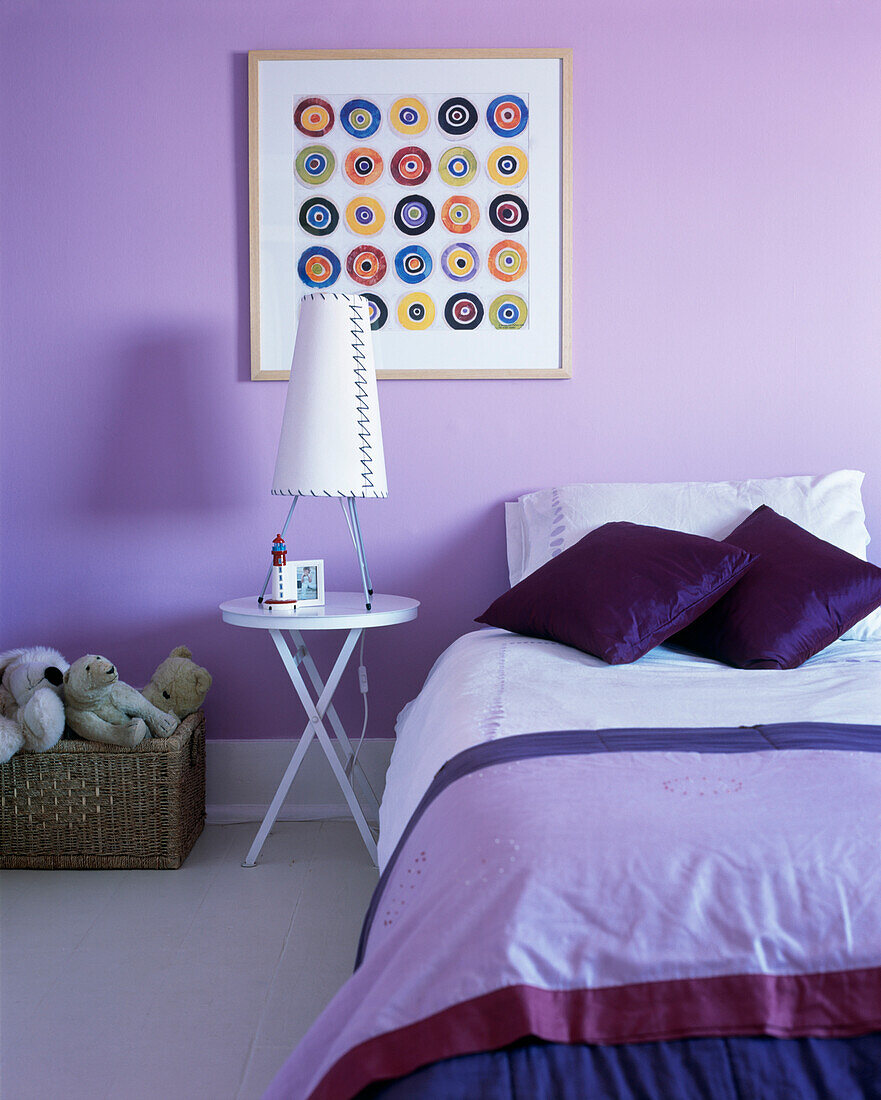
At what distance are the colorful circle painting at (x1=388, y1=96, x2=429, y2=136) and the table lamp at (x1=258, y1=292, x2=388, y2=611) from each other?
24.6 inches

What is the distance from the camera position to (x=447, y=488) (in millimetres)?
2779

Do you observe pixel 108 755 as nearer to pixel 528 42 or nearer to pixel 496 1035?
pixel 496 1035

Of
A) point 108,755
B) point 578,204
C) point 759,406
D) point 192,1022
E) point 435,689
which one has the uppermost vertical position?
point 578,204

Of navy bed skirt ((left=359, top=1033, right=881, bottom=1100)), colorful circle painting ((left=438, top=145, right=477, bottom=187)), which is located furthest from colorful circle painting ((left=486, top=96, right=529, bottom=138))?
navy bed skirt ((left=359, top=1033, right=881, bottom=1100))

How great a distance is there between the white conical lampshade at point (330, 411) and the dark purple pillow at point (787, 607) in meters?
0.92

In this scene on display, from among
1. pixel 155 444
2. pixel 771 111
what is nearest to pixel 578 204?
pixel 771 111

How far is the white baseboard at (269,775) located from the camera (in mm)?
2799

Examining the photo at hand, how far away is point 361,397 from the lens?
2430 millimetres

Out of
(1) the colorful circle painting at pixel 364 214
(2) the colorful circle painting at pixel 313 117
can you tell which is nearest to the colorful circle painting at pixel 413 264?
(1) the colorful circle painting at pixel 364 214

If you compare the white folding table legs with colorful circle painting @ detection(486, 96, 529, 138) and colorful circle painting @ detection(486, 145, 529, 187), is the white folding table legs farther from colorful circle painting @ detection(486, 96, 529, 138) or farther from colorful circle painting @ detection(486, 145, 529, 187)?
colorful circle painting @ detection(486, 96, 529, 138)

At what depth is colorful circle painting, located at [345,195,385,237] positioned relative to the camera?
2.72m

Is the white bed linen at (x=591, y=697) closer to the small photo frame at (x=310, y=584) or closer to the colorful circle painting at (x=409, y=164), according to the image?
the small photo frame at (x=310, y=584)

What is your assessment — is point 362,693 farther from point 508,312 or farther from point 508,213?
point 508,213

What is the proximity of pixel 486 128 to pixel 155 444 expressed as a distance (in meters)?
1.34
